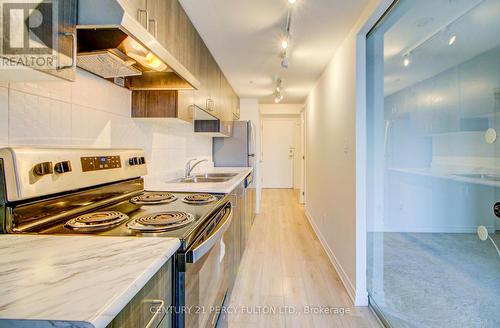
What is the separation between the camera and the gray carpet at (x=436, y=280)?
1.05 metres

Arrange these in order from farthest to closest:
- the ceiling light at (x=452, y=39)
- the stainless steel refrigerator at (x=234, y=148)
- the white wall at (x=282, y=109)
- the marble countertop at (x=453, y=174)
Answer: the white wall at (x=282, y=109) < the stainless steel refrigerator at (x=234, y=148) < the ceiling light at (x=452, y=39) < the marble countertop at (x=453, y=174)

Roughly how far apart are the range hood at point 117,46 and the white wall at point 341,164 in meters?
1.38

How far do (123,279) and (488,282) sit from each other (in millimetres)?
1391

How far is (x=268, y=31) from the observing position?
2.17 meters

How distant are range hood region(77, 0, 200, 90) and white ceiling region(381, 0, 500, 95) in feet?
4.40

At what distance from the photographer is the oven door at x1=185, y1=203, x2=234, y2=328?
0.90 metres

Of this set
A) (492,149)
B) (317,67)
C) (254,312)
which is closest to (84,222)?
(254,312)

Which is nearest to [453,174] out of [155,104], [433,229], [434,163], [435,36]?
[434,163]

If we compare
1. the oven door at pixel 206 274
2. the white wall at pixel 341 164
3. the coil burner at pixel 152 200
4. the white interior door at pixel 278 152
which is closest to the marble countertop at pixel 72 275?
the oven door at pixel 206 274

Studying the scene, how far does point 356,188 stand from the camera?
1.98 meters

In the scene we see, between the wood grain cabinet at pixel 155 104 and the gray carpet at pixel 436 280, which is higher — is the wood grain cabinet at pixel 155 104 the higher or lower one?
the higher one

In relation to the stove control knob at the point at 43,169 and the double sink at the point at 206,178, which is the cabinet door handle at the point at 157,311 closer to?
the stove control knob at the point at 43,169

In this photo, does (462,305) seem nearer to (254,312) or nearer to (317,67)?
(254,312)

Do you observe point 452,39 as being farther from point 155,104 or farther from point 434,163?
point 155,104
